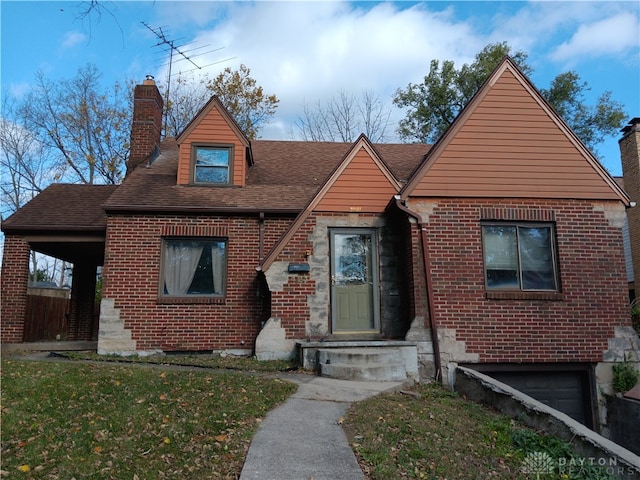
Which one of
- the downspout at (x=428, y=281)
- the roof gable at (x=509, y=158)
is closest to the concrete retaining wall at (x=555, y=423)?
the downspout at (x=428, y=281)

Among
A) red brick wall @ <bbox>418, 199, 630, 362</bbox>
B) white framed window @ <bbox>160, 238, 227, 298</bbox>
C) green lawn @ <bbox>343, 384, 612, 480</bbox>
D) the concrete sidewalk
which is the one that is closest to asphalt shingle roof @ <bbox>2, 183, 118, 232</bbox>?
white framed window @ <bbox>160, 238, 227, 298</bbox>

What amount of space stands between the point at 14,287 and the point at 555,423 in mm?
11223

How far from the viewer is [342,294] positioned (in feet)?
32.0

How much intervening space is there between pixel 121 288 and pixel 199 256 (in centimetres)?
175

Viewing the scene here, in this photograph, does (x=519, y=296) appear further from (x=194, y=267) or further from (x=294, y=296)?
(x=194, y=267)

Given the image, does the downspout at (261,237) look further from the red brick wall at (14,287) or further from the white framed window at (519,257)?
the red brick wall at (14,287)

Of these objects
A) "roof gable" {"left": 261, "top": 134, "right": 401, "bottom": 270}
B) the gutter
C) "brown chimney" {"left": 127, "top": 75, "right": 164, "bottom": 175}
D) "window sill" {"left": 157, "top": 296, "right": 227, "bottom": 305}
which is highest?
"brown chimney" {"left": 127, "top": 75, "right": 164, "bottom": 175}

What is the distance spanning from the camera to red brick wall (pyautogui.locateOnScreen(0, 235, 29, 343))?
10734 mm

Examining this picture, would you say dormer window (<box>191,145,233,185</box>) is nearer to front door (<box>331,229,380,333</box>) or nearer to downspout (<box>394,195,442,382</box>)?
front door (<box>331,229,380,333</box>)

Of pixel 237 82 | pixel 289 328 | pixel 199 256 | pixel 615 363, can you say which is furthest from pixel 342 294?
pixel 237 82

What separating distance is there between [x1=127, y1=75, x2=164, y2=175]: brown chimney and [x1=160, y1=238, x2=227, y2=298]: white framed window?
358 cm

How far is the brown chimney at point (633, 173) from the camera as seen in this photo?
732 inches

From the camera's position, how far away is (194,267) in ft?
34.6

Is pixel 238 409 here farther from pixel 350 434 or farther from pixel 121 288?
pixel 121 288
